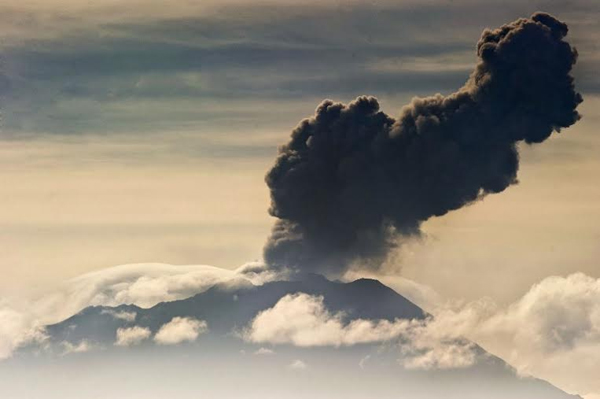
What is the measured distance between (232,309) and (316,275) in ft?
225

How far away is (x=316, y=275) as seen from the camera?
5832 inches

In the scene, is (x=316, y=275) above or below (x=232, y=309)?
above

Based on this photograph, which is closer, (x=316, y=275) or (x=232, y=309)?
(x=316, y=275)

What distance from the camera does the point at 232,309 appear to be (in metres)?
194
